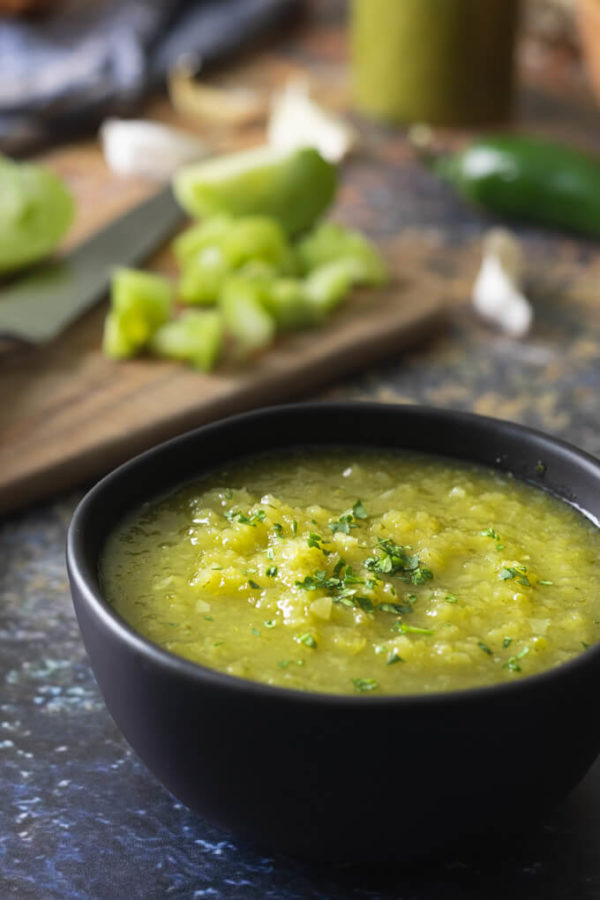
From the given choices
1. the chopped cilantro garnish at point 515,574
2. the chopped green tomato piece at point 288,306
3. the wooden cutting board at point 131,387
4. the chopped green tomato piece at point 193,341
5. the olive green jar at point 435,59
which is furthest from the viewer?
the olive green jar at point 435,59

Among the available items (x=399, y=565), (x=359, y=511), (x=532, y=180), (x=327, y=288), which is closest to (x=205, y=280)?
(x=327, y=288)

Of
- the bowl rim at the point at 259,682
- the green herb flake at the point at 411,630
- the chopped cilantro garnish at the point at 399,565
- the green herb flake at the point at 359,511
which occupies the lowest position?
the green herb flake at the point at 359,511

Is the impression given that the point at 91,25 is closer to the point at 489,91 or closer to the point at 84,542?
the point at 489,91

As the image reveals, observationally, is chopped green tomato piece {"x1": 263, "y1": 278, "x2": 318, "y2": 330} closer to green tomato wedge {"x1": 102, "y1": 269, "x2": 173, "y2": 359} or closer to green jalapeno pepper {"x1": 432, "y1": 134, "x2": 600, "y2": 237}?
green tomato wedge {"x1": 102, "y1": 269, "x2": 173, "y2": 359}

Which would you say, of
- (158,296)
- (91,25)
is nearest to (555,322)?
(158,296)

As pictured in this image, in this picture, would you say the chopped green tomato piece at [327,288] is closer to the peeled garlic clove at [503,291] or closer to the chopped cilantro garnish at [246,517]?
the peeled garlic clove at [503,291]

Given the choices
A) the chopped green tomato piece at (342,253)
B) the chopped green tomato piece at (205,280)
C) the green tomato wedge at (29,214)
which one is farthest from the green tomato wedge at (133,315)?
the chopped green tomato piece at (342,253)
